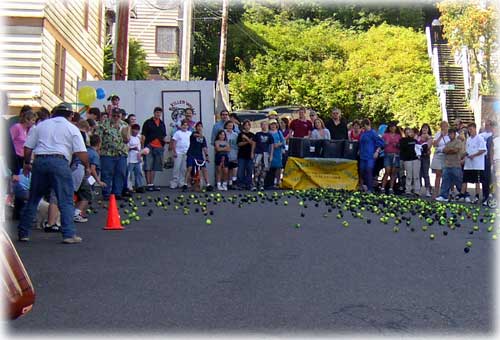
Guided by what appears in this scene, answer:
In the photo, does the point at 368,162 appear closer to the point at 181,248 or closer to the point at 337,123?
the point at 337,123

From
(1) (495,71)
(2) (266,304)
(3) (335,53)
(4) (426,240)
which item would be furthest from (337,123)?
(3) (335,53)

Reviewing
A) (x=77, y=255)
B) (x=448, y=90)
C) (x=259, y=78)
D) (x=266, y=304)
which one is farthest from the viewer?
(x=259, y=78)

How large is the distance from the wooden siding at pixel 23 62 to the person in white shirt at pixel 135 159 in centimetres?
417

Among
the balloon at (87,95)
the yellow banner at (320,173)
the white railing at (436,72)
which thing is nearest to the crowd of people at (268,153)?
the yellow banner at (320,173)

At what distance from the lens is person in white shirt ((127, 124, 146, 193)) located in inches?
720

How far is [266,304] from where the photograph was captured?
7797 mm

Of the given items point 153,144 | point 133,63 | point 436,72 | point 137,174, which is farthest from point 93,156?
point 436,72

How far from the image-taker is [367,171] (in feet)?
67.2

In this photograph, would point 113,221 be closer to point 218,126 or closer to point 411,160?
point 218,126

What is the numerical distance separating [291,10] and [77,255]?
50324 mm

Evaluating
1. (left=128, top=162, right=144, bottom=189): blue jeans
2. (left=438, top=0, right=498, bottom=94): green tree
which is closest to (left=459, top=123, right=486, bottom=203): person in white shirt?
(left=128, top=162, right=144, bottom=189): blue jeans

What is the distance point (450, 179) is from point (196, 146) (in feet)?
18.3

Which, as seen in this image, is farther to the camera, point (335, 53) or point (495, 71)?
point (335, 53)

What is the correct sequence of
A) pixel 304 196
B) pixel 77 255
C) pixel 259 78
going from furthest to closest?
pixel 259 78, pixel 304 196, pixel 77 255
